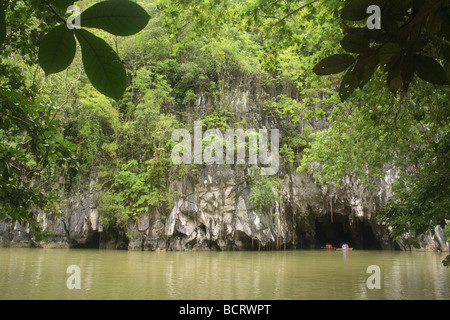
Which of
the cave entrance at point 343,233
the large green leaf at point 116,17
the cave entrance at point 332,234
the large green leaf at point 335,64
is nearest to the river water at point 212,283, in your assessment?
the large green leaf at point 335,64

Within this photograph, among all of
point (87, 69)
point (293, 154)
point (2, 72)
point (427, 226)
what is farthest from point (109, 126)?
point (87, 69)

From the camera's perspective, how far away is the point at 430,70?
0.51 m

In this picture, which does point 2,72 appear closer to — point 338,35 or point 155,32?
point 338,35

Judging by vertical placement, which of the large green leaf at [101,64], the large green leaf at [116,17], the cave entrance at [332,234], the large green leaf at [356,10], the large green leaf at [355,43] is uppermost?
the large green leaf at [356,10]

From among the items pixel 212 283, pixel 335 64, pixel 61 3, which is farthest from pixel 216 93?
pixel 61 3

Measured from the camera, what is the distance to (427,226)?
3988mm

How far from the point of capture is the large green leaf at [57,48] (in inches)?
17.2

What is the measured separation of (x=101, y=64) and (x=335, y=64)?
0.39m

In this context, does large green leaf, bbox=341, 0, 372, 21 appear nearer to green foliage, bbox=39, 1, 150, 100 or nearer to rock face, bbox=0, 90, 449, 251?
green foliage, bbox=39, 1, 150, 100

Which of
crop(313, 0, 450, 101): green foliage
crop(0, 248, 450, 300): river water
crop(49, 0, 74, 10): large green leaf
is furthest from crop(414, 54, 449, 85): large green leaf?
crop(0, 248, 450, 300): river water

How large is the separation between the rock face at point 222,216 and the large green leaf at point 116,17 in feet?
38.4

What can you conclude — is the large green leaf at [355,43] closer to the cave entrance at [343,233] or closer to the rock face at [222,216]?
the rock face at [222,216]

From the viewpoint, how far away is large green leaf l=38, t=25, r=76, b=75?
0.44 m

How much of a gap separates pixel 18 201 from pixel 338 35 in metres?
3.80
